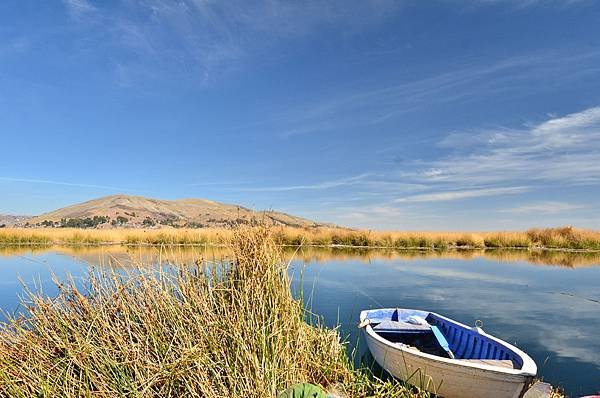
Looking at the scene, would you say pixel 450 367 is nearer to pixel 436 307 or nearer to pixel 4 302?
pixel 436 307

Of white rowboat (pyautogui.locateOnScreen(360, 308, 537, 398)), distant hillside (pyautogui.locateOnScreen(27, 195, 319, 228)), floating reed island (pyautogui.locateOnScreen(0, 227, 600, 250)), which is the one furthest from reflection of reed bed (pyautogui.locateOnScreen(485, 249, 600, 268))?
distant hillside (pyautogui.locateOnScreen(27, 195, 319, 228))

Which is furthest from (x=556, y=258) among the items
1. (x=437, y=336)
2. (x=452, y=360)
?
(x=452, y=360)

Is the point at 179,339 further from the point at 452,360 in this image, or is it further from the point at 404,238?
the point at 404,238

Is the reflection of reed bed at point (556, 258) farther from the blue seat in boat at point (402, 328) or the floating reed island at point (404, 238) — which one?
the blue seat in boat at point (402, 328)

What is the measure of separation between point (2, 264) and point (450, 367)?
21.0 metres

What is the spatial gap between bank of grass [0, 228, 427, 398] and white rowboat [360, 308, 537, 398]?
41cm

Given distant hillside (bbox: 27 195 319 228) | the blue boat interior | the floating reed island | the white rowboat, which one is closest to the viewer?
the white rowboat

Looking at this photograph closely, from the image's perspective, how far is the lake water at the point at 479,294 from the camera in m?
7.30

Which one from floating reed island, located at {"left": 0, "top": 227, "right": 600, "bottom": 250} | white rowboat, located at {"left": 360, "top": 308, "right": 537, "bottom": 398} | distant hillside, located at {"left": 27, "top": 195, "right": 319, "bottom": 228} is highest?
distant hillside, located at {"left": 27, "top": 195, "right": 319, "bottom": 228}

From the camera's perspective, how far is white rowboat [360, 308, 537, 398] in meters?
4.61

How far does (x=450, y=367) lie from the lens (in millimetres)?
4941

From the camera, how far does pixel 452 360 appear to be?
4.96 meters

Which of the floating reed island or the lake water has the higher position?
the floating reed island

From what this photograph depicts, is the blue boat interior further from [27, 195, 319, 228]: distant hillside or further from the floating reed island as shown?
[27, 195, 319, 228]: distant hillside
